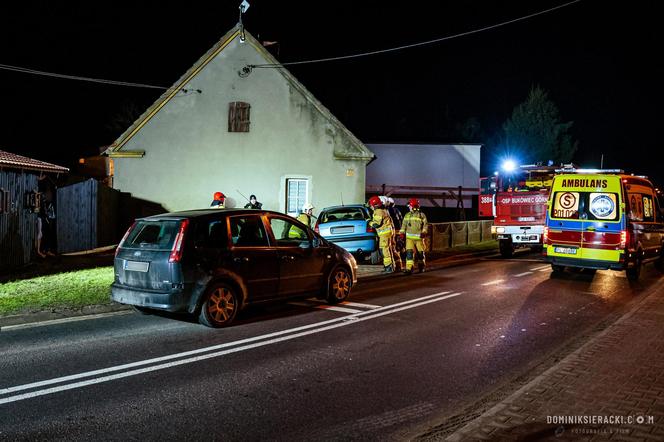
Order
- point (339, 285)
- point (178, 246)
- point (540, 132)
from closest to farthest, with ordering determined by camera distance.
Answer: point (178, 246) → point (339, 285) → point (540, 132)

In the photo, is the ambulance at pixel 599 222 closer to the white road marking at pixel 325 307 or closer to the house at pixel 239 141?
the white road marking at pixel 325 307

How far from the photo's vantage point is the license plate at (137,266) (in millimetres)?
7770

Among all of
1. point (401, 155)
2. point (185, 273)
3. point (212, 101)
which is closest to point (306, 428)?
point (185, 273)

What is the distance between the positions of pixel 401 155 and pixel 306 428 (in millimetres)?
33705

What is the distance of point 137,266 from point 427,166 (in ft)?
101

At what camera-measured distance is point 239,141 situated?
19953 millimetres

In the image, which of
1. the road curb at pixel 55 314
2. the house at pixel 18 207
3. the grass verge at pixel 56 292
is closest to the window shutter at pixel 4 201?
the house at pixel 18 207

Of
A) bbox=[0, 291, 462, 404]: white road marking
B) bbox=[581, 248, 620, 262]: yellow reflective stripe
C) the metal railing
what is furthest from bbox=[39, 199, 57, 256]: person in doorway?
bbox=[581, 248, 620, 262]: yellow reflective stripe

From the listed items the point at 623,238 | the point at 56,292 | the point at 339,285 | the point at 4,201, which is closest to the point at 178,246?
the point at 339,285

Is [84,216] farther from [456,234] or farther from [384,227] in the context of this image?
[456,234]

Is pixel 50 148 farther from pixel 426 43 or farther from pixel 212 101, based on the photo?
pixel 426 43

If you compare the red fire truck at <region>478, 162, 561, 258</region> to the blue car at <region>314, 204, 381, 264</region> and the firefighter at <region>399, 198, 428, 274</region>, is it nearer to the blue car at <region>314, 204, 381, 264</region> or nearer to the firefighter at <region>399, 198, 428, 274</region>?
the blue car at <region>314, 204, 381, 264</region>

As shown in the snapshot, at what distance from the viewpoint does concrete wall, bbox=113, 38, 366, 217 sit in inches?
781

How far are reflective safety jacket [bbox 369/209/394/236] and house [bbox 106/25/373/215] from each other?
667 centimetres
